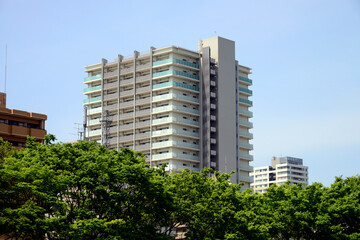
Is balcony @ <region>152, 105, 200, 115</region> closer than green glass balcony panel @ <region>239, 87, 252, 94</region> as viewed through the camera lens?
Yes

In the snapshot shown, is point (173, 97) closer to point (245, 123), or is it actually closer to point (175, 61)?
point (175, 61)

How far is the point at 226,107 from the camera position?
512ft

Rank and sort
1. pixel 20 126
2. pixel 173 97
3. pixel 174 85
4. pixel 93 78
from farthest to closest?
1. pixel 93 78
2. pixel 174 85
3. pixel 173 97
4. pixel 20 126

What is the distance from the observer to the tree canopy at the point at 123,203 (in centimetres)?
5666

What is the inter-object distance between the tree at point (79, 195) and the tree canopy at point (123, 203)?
0.29ft

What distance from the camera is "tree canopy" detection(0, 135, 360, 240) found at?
5666 cm

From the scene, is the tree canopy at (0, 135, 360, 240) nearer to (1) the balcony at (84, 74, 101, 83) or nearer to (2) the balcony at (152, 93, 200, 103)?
(2) the balcony at (152, 93, 200, 103)

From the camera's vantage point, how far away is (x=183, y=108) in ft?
499

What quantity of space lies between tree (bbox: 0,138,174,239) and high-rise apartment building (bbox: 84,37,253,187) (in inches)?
3332

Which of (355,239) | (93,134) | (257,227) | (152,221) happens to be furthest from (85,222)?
(93,134)

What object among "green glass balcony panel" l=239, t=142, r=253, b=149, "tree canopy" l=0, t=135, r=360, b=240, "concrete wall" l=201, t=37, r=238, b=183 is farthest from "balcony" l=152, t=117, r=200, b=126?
"tree canopy" l=0, t=135, r=360, b=240

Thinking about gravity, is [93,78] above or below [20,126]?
above

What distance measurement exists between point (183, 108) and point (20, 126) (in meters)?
54.9

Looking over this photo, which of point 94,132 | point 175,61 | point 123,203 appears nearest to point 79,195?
point 123,203
